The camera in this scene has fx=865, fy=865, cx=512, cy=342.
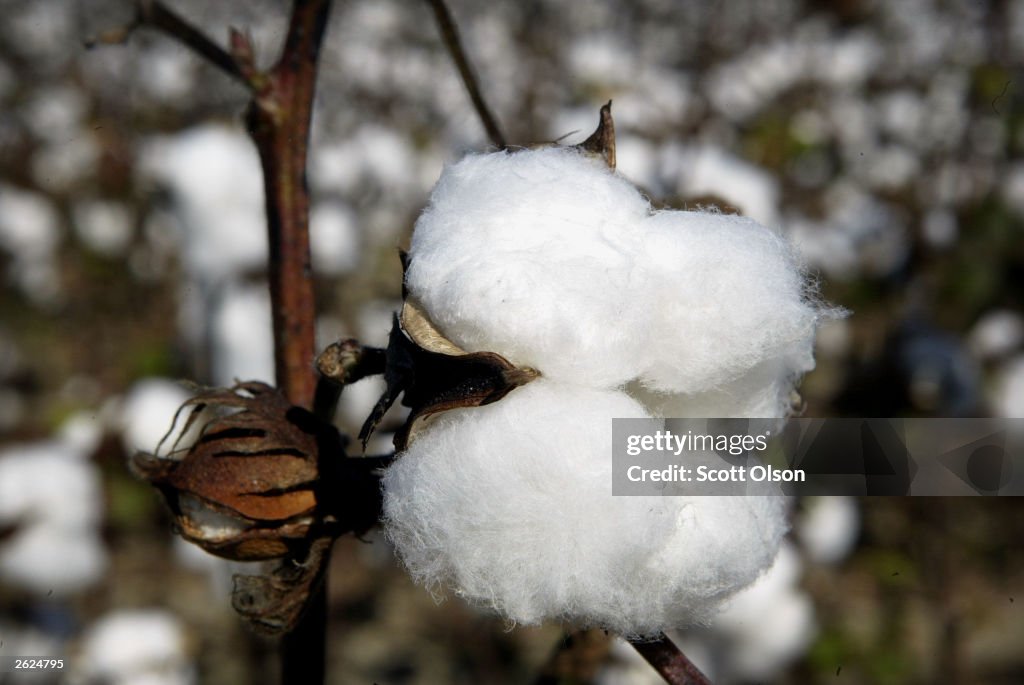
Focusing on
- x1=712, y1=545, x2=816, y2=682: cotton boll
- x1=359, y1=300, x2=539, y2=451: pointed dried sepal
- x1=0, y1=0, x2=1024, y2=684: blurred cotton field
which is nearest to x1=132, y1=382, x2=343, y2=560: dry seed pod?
x1=359, y1=300, x2=539, y2=451: pointed dried sepal

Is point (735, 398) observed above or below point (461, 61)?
below

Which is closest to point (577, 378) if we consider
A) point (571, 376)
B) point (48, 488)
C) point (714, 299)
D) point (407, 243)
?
point (571, 376)

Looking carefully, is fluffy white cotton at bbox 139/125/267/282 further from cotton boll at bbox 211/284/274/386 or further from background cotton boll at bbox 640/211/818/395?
→ background cotton boll at bbox 640/211/818/395

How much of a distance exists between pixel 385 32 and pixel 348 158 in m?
1.45

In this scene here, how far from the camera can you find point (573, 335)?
1.68ft

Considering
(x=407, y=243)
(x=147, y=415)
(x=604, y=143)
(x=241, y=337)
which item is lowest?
(x=604, y=143)

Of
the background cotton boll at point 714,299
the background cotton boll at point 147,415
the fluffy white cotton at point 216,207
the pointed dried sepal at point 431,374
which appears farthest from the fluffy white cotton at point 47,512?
the background cotton boll at point 714,299

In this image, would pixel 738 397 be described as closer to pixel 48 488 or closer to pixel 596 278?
pixel 596 278

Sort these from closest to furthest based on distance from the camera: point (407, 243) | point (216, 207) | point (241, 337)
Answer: point (241, 337), point (216, 207), point (407, 243)

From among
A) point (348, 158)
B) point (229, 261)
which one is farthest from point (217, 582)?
point (348, 158)

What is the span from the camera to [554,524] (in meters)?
0.51

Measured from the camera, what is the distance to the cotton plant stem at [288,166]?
731 mm

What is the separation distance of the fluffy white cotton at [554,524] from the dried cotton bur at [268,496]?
0.35 feet

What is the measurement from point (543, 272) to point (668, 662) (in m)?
0.26
